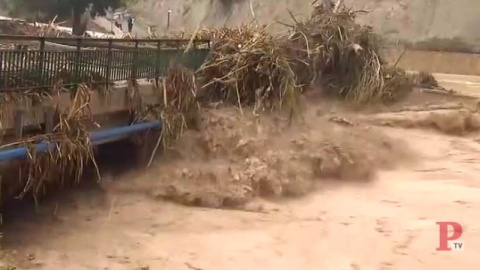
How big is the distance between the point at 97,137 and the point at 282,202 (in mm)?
2712

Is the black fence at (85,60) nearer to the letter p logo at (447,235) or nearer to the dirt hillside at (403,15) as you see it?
the letter p logo at (447,235)

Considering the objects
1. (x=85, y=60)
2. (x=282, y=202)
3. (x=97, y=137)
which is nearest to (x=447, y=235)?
(x=282, y=202)

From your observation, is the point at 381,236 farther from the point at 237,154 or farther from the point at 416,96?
the point at 416,96

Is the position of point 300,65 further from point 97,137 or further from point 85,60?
point 85,60

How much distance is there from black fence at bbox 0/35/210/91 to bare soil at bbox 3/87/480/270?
3.50 feet

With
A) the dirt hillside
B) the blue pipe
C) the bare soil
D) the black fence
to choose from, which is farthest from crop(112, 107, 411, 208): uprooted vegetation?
the dirt hillside

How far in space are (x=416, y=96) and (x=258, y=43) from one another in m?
3.68

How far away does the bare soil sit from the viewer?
7.20 m

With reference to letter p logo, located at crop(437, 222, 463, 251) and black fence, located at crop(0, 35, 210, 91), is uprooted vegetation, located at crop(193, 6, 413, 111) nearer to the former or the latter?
black fence, located at crop(0, 35, 210, 91)

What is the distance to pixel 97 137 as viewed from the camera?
834 centimetres

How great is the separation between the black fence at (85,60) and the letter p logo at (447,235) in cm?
436

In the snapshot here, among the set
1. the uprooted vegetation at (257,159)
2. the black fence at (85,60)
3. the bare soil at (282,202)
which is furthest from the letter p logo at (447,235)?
the black fence at (85,60)

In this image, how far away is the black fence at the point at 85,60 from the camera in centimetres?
699

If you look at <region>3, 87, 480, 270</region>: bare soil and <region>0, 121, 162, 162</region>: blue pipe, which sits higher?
<region>0, 121, 162, 162</region>: blue pipe
